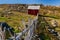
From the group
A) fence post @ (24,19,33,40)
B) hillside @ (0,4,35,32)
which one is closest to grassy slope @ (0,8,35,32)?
hillside @ (0,4,35,32)

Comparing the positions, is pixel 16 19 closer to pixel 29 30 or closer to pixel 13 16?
pixel 13 16

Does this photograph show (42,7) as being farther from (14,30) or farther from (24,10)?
(14,30)

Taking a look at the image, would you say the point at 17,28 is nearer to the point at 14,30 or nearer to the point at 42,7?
the point at 14,30

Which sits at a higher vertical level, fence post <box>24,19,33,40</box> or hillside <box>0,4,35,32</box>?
hillside <box>0,4,35,32</box>

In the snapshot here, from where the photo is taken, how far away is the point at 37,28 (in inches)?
130

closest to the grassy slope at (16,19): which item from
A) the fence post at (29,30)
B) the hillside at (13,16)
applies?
the hillside at (13,16)

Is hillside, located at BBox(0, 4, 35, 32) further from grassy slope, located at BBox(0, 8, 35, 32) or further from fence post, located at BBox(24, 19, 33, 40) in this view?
fence post, located at BBox(24, 19, 33, 40)

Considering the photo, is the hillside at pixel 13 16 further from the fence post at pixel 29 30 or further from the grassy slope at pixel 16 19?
the fence post at pixel 29 30

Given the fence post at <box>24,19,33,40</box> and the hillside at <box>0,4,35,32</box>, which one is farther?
the hillside at <box>0,4,35,32</box>

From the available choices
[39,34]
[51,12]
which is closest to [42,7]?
[51,12]

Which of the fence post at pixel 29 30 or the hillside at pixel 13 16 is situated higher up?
the hillside at pixel 13 16

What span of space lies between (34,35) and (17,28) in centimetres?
21

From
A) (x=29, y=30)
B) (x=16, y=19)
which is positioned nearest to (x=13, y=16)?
(x=16, y=19)

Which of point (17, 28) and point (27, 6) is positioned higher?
point (27, 6)
